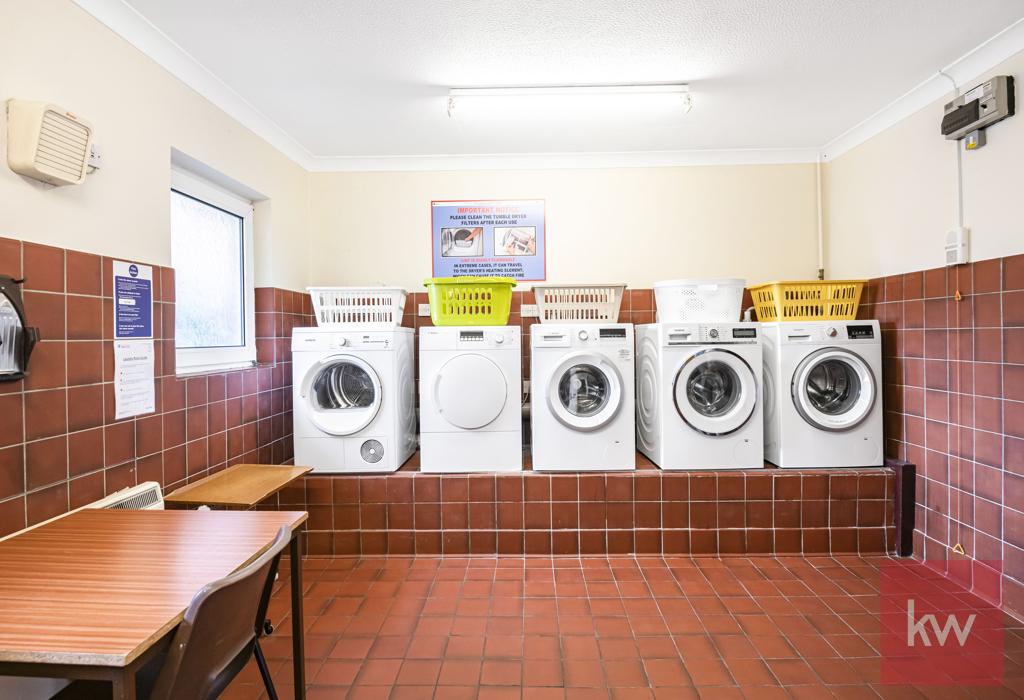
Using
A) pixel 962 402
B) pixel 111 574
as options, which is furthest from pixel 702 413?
pixel 111 574

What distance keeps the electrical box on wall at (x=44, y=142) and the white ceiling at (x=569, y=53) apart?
0.73m

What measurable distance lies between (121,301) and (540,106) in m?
2.41

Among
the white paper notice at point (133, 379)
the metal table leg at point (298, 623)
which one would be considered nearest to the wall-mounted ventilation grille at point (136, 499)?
the white paper notice at point (133, 379)

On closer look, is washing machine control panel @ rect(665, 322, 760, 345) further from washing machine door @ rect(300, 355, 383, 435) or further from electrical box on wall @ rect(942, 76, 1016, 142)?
washing machine door @ rect(300, 355, 383, 435)

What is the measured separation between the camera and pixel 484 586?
2.80 meters

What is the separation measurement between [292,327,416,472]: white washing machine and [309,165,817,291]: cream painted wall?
41.0 inches

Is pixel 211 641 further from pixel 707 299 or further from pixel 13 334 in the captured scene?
pixel 707 299

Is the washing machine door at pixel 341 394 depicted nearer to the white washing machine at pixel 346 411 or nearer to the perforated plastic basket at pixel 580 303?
the white washing machine at pixel 346 411

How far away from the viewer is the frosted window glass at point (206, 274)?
2934 millimetres

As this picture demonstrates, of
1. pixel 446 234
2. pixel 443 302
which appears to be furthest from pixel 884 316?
pixel 446 234

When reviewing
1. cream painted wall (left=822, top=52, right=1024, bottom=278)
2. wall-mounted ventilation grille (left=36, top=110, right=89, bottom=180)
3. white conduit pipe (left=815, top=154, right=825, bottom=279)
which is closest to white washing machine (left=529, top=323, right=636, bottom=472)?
cream painted wall (left=822, top=52, right=1024, bottom=278)

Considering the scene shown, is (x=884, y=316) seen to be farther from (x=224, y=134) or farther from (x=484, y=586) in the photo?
(x=224, y=134)

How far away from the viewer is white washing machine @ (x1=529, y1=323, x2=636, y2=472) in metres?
3.22

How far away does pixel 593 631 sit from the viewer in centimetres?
237
